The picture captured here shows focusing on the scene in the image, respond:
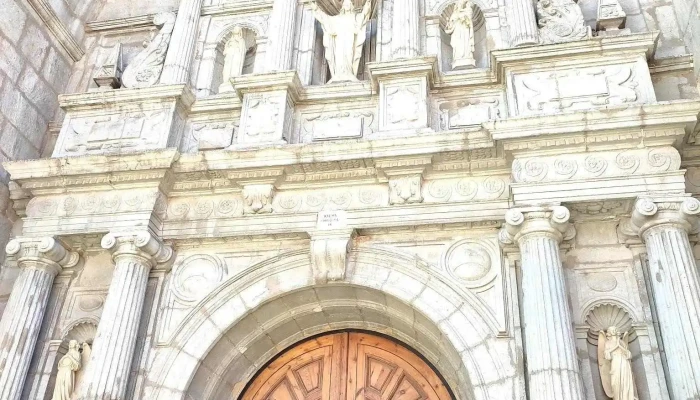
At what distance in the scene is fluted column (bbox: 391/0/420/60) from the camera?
7.11 m

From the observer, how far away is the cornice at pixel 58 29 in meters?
8.20

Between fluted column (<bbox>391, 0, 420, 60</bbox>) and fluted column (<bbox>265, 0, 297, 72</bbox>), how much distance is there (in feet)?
3.86

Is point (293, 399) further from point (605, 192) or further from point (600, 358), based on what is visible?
point (605, 192)

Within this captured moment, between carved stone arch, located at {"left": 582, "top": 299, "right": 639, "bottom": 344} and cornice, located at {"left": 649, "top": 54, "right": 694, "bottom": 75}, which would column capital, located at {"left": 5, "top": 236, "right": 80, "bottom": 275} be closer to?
carved stone arch, located at {"left": 582, "top": 299, "right": 639, "bottom": 344}

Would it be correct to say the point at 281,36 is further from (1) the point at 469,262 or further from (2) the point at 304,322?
(1) the point at 469,262

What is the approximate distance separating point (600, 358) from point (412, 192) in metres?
2.13

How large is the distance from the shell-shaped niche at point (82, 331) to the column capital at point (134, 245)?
2.48ft

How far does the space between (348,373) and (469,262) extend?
1.63 metres

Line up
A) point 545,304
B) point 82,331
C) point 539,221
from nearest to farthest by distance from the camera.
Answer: point 545,304
point 539,221
point 82,331

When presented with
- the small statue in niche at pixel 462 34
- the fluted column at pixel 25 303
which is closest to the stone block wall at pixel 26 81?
the fluted column at pixel 25 303

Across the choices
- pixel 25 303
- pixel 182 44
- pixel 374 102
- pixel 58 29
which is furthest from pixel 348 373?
pixel 58 29

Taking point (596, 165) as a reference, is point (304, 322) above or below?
below

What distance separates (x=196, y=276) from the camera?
6500 millimetres

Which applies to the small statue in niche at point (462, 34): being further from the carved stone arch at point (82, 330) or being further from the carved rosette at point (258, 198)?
the carved stone arch at point (82, 330)
